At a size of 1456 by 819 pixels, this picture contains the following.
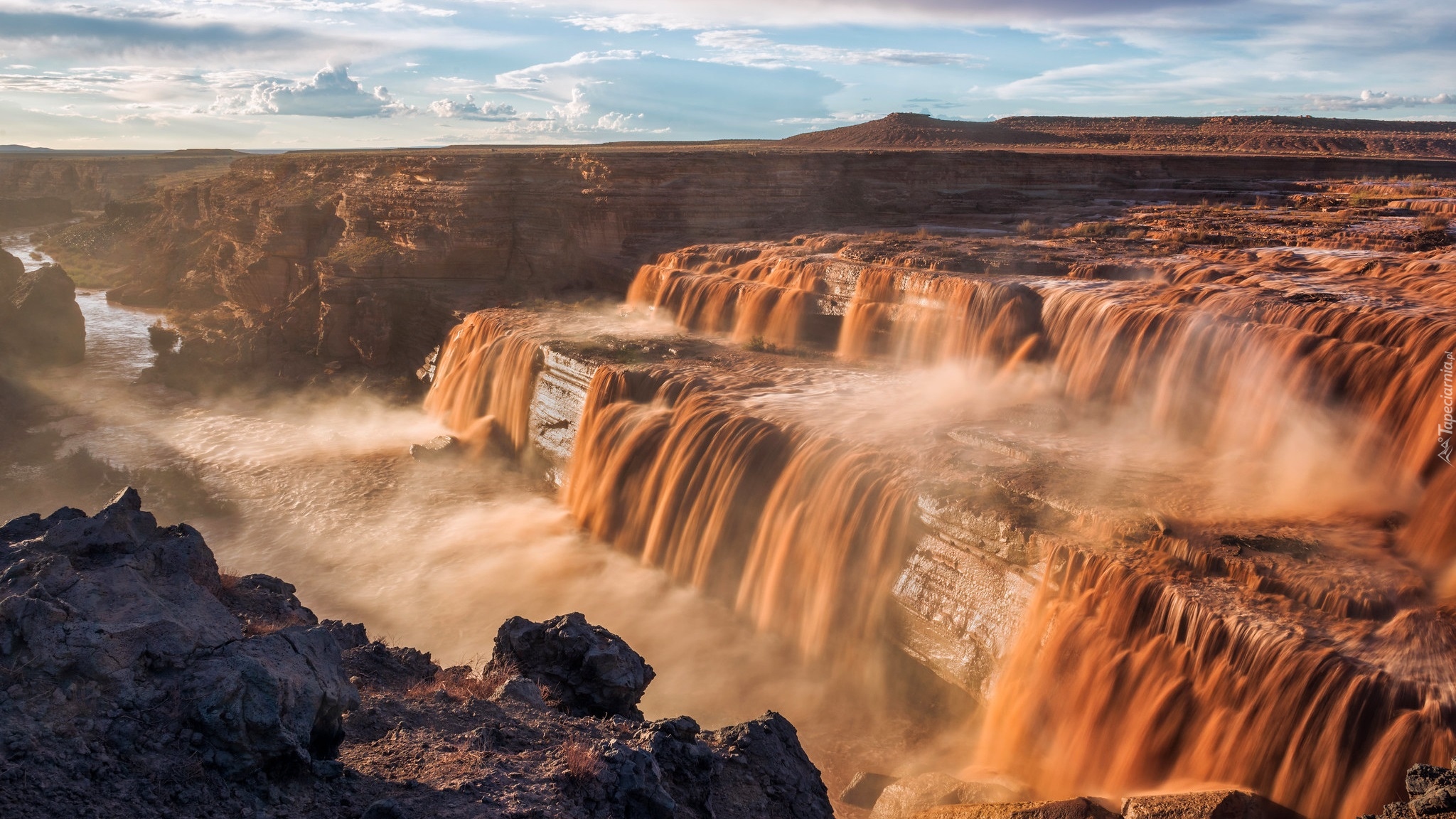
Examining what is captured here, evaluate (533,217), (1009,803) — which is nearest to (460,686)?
(1009,803)

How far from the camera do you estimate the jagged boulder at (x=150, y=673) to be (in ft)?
16.7

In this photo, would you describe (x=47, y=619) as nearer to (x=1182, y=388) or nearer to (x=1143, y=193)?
(x=1182, y=388)

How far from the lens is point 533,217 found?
1207 inches

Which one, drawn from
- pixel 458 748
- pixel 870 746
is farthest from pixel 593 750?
pixel 870 746

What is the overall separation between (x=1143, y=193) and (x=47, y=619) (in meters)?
36.6

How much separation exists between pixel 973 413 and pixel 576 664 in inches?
412

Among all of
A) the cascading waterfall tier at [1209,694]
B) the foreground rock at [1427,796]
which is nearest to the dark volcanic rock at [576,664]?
the cascading waterfall tier at [1209,694]

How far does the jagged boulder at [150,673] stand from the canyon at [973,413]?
6.61m

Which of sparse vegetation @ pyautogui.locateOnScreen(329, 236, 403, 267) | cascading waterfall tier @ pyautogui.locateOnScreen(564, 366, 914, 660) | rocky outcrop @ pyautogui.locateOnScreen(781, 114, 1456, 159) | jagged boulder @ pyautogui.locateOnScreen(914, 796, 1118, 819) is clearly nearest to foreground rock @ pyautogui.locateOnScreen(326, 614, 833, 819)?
jagged boulder @ pyautogui.locateOnScreen(914, 796, 1118, 819)

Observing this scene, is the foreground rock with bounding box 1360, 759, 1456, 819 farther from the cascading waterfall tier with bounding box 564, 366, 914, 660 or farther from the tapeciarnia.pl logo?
the cascading waterfall tier with bounding box 564, 366, 914, 660

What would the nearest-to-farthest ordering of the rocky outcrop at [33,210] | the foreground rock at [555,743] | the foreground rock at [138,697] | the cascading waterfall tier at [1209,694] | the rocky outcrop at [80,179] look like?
1. the foreground rock at [138,697]
2. the foreground rock at [555,743]
3. the cascading waterfall tier at [1209,694]
4. the rocky outcrop at [33,210]
5. the rocky outcrop at [80,179]

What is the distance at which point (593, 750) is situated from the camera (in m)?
5.90

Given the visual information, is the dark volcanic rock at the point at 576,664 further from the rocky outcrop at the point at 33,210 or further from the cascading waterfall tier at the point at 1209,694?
the rocky outcrop at the point at 33,210

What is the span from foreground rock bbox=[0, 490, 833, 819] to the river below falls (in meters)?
2.73
